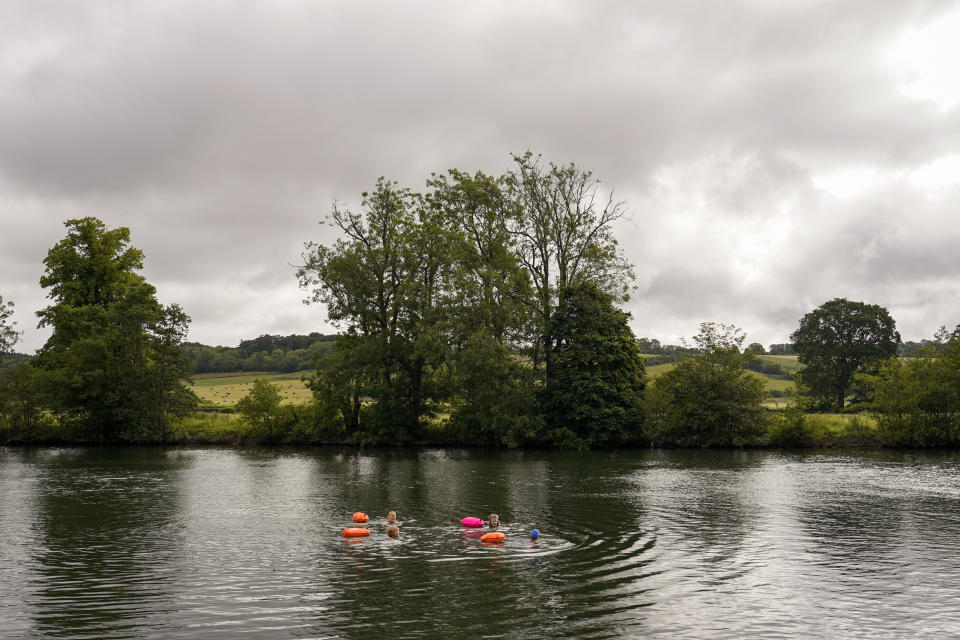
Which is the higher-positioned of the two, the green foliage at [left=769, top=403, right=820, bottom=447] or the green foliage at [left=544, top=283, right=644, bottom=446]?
the green foliage at [left=544, top=283, right=644, bottom=446]

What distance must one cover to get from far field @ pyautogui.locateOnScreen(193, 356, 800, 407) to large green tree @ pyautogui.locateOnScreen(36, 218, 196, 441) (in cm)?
1390

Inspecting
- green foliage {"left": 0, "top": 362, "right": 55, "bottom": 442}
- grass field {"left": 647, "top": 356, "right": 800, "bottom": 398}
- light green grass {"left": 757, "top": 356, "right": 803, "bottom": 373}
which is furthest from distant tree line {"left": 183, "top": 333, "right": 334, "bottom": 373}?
light green grass {"left": 757, "top": 356, "right": 803, "bottom": 373}

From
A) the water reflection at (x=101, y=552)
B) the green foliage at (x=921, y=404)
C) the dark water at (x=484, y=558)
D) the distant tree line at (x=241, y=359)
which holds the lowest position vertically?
the dark water at (x=484, y=558)

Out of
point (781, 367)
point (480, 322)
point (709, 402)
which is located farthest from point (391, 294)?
point (781, 367)

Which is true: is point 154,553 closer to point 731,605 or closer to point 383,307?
point 731,605

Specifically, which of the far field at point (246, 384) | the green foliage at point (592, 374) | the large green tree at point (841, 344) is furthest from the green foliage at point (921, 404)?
the large green tree at point (841, 344)

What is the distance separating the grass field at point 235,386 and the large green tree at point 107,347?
489 inches

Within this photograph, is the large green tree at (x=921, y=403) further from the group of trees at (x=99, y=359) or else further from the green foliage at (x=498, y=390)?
the group of trees at (x=99, y=359)

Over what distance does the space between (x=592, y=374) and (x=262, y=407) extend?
32192mm

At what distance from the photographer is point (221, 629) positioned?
1408 centimetres

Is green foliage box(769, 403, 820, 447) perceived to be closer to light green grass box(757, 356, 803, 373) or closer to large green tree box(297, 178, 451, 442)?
large green tree box(297, 178, 451, 442)

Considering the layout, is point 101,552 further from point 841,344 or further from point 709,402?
point 841,344

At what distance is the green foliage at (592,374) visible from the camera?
6362cm

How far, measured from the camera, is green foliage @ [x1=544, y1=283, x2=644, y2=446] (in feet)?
209
